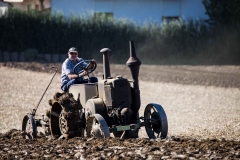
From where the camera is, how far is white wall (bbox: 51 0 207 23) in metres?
40.2

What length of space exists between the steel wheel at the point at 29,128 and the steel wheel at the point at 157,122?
2319mm

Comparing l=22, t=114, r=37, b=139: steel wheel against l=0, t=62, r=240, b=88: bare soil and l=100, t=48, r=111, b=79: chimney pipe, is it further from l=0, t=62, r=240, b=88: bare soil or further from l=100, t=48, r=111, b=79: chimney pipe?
l=0, t=62, r=240, b=88: bare soil

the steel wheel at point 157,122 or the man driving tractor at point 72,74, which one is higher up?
the man driving tractor at point 72,74

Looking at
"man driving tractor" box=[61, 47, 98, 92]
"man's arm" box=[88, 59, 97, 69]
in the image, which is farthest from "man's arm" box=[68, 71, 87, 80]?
"man's arm" box=[88, 59, 97, 69]

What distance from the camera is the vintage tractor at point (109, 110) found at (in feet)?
34.1

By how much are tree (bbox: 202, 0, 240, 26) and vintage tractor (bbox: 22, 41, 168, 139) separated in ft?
82.1

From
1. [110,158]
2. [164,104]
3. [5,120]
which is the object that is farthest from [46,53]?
[110,158]

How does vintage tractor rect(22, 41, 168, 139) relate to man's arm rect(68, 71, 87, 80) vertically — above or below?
below

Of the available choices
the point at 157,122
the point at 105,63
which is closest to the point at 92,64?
the point at 105,63

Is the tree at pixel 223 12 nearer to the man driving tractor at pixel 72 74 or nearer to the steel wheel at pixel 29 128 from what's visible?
the man driving tractor at pixel 72 74

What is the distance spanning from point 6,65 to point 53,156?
21649 mm

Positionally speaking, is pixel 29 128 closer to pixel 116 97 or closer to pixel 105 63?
pixel 105 63

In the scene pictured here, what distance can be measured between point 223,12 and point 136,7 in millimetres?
6808

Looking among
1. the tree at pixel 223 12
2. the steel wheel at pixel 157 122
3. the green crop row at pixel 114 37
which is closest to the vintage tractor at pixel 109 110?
the steel wheel at pixel 157 122
